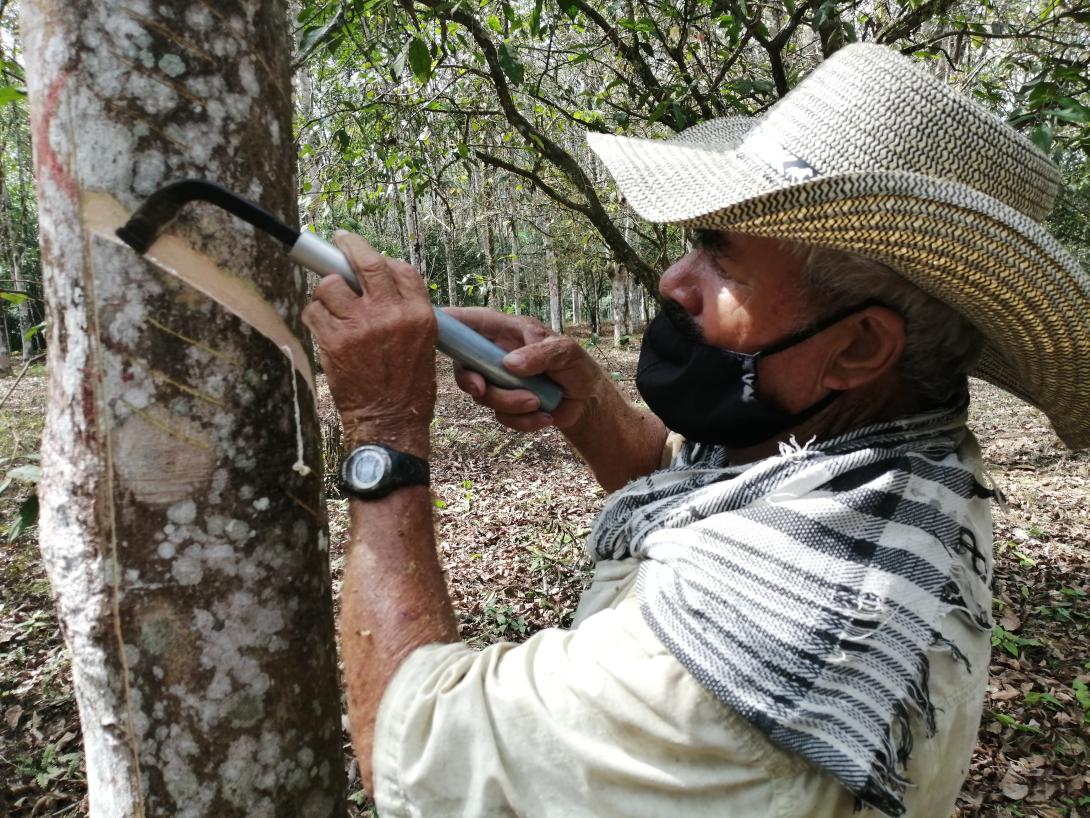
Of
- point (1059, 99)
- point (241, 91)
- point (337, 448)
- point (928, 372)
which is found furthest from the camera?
point (337, 448)

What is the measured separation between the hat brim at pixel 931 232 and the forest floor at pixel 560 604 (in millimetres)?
334

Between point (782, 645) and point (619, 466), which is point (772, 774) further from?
point (619, 466)

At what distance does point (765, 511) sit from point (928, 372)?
506 millimetres

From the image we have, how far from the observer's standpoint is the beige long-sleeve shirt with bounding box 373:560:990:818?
3.57 ft

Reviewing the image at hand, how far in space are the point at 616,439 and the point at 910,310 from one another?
37.8 inches

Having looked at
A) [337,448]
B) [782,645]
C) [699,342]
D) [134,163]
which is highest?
[134,163]

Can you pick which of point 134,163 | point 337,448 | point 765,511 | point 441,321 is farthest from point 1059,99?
point 337,448

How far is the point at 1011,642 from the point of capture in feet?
12.3

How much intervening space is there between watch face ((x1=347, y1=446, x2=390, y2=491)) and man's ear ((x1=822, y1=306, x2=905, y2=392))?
902 millimetres

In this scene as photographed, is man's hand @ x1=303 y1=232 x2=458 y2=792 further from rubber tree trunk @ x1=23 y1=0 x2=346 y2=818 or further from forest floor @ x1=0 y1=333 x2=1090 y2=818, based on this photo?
forest floor @ x1=0 y1=333 x2=1090 y2=818

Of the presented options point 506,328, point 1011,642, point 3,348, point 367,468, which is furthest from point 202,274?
point 3,348

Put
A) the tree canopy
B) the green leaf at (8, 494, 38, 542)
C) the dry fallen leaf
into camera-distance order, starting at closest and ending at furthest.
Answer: the green leaf at (8, 494, 38, 542)
the dry fallen leaf
the tree canopy

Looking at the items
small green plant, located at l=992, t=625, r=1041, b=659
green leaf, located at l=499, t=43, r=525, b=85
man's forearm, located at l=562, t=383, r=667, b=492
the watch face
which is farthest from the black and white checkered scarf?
small green plant, located at l=992, t=625, r=1041, b=659

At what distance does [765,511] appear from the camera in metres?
1.21
